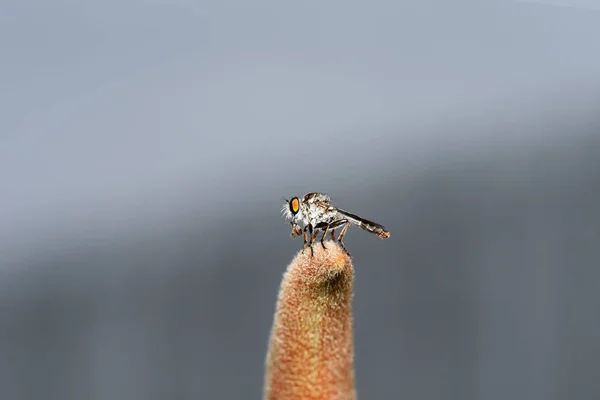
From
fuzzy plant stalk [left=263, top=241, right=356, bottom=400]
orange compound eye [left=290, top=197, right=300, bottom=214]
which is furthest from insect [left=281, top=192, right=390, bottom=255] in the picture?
fuzzy plant stalk [left=263, top=241, right=356, bottom=400]

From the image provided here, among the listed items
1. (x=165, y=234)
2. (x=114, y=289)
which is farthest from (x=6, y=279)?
(x=165, y=234)

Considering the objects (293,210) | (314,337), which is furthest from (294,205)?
(314,337)

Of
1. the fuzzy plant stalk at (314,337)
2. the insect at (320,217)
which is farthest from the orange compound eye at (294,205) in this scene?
the fuzzy plant stalk at (314,337)

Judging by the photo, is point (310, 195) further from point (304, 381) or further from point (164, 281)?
point (164, 281)

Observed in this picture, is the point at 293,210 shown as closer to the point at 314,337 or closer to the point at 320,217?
the point at 320,217

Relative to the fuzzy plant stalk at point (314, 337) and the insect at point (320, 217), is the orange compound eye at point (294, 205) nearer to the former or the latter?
the insect at point (320, 217)

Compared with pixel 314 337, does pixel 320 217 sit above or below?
above

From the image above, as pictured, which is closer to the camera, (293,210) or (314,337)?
(314,337)

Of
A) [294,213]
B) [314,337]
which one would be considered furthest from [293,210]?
[314,337]

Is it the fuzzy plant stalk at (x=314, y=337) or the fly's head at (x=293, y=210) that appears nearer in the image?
the fuzzy plant stalk at (x=314, y=337)

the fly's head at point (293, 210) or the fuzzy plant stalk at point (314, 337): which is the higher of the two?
the fly's head at point (293, 210)
